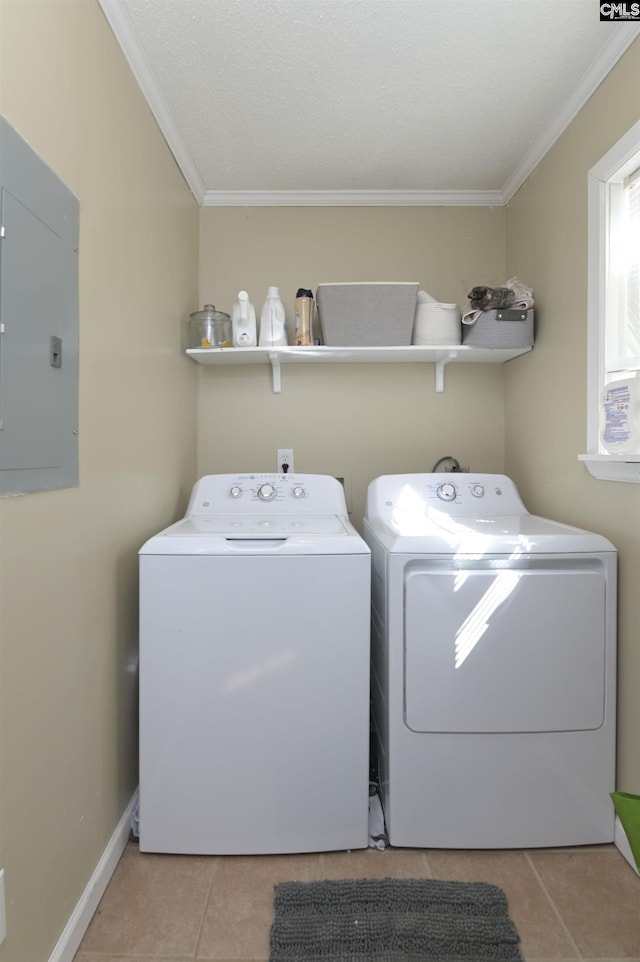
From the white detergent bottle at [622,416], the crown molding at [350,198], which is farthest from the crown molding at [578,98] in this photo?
the white detergent bottle at [622,416]

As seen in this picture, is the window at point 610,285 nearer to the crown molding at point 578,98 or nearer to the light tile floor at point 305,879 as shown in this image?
the crown molding at point 578,98

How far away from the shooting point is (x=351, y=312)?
2.11 meters

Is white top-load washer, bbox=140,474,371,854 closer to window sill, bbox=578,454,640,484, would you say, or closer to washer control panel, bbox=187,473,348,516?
washer control panel, bbox=187,473,348,516

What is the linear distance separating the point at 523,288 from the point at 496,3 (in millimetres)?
890

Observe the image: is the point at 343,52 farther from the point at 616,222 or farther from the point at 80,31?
the point at 616,222

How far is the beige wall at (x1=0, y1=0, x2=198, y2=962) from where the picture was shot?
1.00 metres

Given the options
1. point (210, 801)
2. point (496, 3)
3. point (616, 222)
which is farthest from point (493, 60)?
point (210, 801)

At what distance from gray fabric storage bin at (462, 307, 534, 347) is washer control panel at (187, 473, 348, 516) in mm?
824

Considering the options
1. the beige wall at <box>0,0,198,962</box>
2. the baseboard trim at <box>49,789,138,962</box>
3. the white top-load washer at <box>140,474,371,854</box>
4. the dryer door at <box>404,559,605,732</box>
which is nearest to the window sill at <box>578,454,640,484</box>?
the dryer door at <box>404,559,605,732</box>

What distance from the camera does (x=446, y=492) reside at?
81.0 inches

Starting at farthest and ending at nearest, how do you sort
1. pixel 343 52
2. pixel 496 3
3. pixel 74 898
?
pixel 343 52 → pixel 496 3 → pixel 74 898

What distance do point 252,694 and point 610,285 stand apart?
1.60m

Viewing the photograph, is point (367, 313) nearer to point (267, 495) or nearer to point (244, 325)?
point (244, 325)

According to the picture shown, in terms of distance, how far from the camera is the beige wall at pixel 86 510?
1.00 m
